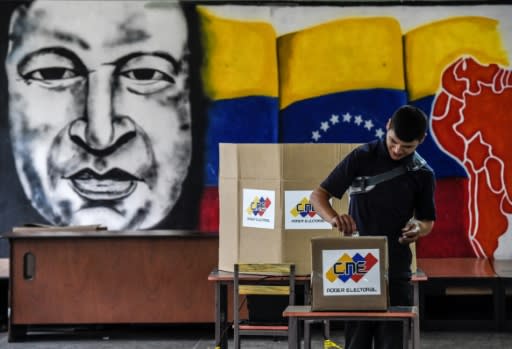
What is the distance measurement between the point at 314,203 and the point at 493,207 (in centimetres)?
407

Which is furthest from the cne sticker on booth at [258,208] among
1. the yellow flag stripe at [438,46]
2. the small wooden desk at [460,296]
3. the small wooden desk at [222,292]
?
the yellow flag stripe at [438,46]

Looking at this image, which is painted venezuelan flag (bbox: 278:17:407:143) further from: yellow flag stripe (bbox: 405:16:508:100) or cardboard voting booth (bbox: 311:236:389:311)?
cardboard voting booth (bbox: 311:236:389:311)

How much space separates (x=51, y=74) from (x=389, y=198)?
4619 mm

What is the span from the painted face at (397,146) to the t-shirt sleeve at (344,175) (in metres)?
0.15

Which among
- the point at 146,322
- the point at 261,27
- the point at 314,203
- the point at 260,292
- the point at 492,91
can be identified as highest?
the point at 261,27

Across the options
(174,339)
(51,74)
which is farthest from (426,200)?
(51,74)

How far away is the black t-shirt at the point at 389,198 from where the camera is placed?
3.53 metres

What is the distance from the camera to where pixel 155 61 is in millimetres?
7418

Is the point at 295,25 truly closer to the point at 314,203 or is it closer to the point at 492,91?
the point at 492,91

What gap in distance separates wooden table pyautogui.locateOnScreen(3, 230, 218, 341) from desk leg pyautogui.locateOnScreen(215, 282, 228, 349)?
3.92 feet

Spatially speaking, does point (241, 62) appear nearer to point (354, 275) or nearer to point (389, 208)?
point (389, 208)

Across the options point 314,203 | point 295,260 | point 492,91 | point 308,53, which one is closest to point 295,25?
point 308,53

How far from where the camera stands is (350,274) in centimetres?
331

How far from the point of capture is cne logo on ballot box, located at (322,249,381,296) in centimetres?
331
